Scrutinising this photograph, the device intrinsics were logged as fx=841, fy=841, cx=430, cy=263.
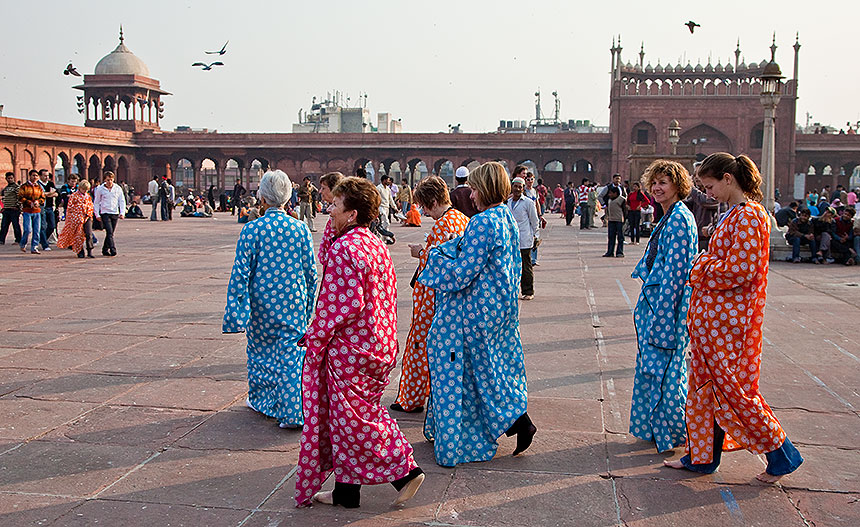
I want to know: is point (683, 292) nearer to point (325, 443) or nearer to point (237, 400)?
point (325, 443)

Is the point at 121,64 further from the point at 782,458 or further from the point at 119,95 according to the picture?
the point at 782,458

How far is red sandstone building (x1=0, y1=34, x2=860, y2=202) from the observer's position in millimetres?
40188

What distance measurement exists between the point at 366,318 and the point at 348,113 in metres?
63.1

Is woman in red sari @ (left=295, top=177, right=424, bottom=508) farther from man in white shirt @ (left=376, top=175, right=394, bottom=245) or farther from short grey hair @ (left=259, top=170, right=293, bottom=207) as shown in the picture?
man in white shirt @ (left=376, top=175, right=394, bottom=245)

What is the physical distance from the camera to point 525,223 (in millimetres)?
7852

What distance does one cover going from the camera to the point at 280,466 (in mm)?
3426

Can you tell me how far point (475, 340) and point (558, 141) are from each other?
1473 inches

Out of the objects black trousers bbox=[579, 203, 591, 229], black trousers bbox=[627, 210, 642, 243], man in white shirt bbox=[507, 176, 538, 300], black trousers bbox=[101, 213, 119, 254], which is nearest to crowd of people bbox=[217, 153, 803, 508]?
man in white shirt bbox=[507, 176, 538, 300]

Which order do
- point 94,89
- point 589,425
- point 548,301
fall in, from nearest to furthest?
point 589,425 < point 548,301 < point 94,89

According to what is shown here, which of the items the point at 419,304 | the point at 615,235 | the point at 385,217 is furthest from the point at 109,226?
the point at 419,304

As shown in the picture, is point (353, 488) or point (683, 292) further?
point (683, 292)

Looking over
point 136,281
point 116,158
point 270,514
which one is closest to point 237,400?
point 270,514

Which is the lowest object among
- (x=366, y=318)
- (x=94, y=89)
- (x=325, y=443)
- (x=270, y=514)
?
(x=270, y=514)

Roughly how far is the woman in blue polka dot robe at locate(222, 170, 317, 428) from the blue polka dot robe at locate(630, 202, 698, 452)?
158 cm
